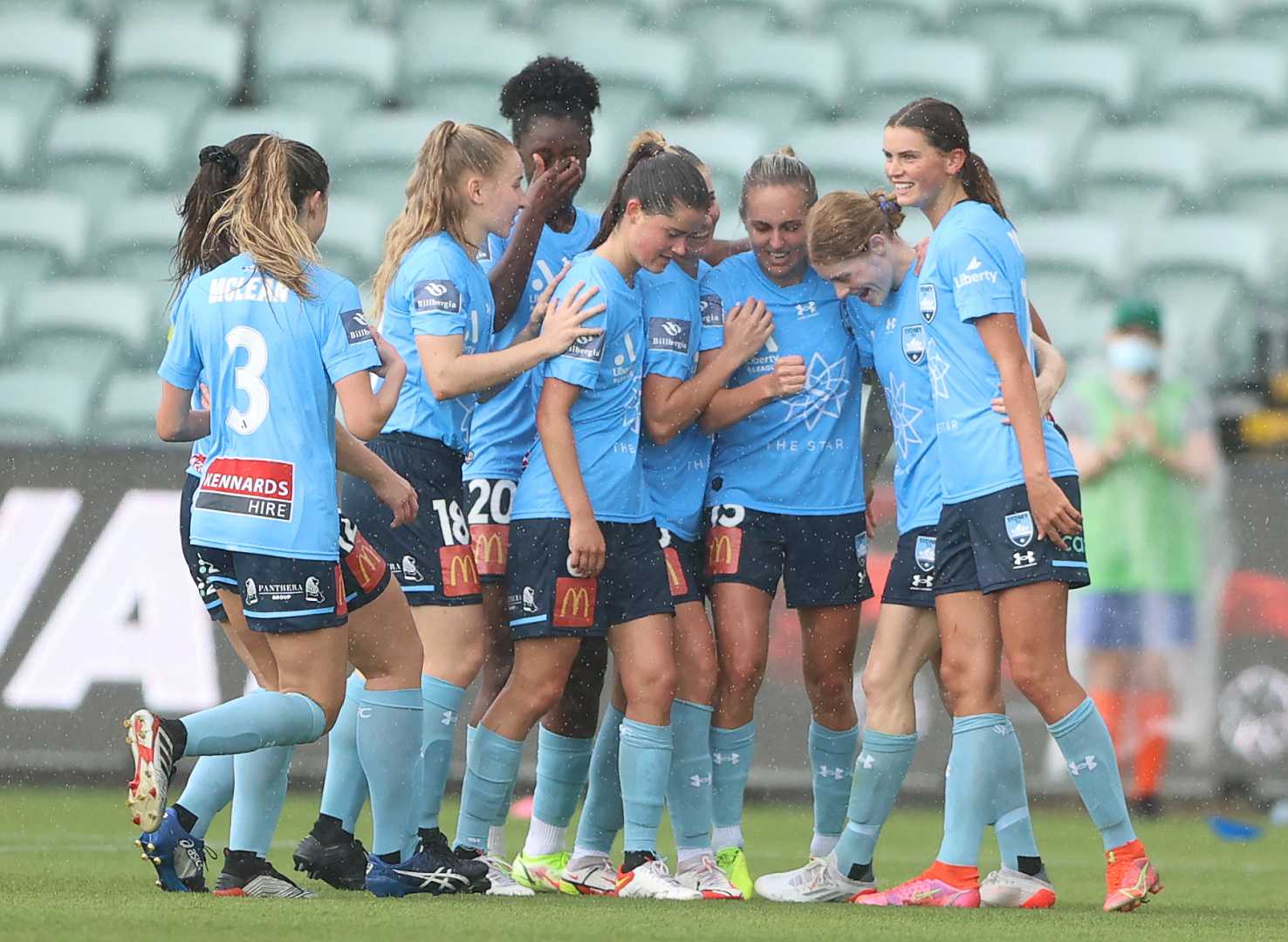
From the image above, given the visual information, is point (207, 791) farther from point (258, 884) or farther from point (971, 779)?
point (971, 779)

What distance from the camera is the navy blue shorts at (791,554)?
5562 millimetres

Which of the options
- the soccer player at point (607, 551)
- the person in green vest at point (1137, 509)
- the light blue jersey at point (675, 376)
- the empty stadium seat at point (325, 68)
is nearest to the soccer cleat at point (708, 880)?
the soccer player at point (607, 551)

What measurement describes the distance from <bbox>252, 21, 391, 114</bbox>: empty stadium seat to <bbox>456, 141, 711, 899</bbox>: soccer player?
7941mm

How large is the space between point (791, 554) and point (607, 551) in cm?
62

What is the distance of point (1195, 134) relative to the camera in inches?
543

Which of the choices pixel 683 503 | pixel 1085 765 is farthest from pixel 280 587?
pixel 1085 765

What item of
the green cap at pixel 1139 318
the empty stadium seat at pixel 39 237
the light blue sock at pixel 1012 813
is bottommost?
the light blue sock at pixel 1012 813

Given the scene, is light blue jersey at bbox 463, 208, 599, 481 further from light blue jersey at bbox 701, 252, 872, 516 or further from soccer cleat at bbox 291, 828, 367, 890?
soccer cleat at bbox 291, 828, 367, 890

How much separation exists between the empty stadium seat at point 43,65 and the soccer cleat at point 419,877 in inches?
342

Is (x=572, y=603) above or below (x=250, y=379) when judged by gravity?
below

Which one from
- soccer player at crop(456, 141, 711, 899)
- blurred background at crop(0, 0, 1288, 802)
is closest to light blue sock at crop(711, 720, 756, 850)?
soccer player at crop(456, 141, 711, 899)

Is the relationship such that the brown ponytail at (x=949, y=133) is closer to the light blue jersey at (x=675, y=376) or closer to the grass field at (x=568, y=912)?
the light blue jersey at (x=675, y=376)

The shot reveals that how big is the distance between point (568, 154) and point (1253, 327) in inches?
302

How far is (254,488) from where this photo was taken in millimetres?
4598
